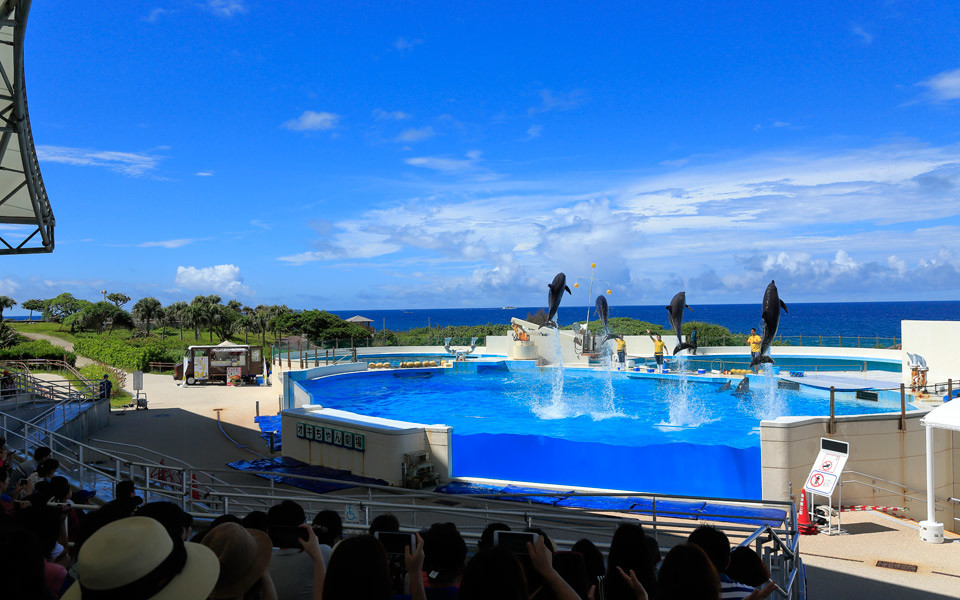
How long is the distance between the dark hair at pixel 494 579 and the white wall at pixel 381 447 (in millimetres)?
9438

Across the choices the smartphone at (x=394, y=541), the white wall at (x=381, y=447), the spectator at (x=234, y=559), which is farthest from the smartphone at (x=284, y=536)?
the white wall at (x=381, y=447)

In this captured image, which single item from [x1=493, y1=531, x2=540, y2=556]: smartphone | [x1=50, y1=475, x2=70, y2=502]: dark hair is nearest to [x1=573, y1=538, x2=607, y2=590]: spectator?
[x1=493, y1=531, x2=540, y2=556]: smartphone

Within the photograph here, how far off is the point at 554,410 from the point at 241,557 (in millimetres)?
19229

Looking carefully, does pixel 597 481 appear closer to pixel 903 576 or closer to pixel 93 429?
pixel 903 576

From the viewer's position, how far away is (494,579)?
2.02m

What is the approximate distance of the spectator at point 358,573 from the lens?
207cm

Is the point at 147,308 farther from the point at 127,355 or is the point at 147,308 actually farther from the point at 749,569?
the point at 749,569

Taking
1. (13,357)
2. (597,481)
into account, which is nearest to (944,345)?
(597,481)

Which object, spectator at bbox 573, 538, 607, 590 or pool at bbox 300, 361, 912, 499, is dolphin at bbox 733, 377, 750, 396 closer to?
pool at bbox 300, 361, 912, 499

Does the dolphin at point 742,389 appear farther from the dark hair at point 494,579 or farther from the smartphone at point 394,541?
the dark hair at point 494,579

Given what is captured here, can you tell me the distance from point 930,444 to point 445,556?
9.74 meters

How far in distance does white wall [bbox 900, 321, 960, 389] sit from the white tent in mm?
11281

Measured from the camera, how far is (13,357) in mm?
32562

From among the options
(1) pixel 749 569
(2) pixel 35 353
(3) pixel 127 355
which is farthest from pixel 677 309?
(2) pixel 35 353
